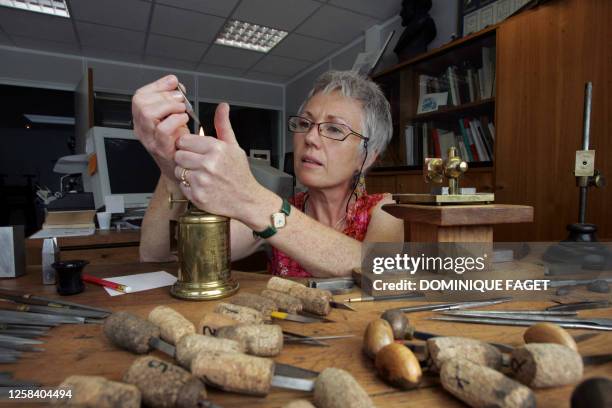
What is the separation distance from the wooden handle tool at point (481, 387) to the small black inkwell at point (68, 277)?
0.72 meters

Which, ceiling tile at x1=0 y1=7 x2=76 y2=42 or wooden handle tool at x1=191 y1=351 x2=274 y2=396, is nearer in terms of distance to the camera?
wooden handle tool at x1=191 y1=351 x2=274 y2=396

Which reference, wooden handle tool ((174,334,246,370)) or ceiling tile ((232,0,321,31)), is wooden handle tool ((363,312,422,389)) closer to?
wooden handle tool ((174,334,246,370))

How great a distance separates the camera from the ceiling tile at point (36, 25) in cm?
355

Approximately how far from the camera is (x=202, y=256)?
66 centimetres

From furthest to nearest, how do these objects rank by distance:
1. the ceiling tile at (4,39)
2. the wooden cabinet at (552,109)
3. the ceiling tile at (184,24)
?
the ceiling tile at (4,39) → the ceiling tile at (184,24) → the wooden cabinet at (552,109)

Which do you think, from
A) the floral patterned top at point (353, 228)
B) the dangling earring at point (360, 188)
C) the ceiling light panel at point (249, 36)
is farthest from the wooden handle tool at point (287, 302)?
the ceiling light panel at point (249, 36)

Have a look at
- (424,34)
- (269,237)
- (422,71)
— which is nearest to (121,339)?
(269,237)

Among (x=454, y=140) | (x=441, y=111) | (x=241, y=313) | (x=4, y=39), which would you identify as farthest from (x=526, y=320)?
(x=4, y=39)

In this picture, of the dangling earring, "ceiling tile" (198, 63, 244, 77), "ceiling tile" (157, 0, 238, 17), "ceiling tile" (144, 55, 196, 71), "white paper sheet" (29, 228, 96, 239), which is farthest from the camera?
"ceiling tile" (198, 63, 244, 77)

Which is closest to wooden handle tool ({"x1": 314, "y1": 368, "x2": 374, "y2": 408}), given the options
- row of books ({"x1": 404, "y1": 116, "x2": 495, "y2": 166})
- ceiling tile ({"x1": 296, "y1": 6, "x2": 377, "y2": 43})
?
row of books ({"x1": 404, "y1": 116, "x2": 495, "y2": 166})

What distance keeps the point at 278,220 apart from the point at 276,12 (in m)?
3.38

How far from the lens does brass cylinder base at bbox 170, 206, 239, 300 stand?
2.13 ft

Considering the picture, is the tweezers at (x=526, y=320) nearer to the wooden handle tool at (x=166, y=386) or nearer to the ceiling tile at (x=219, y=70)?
the wooden handle tool at (x=166, y=386)

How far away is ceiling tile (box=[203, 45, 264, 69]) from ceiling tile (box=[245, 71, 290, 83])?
360 millimetres
